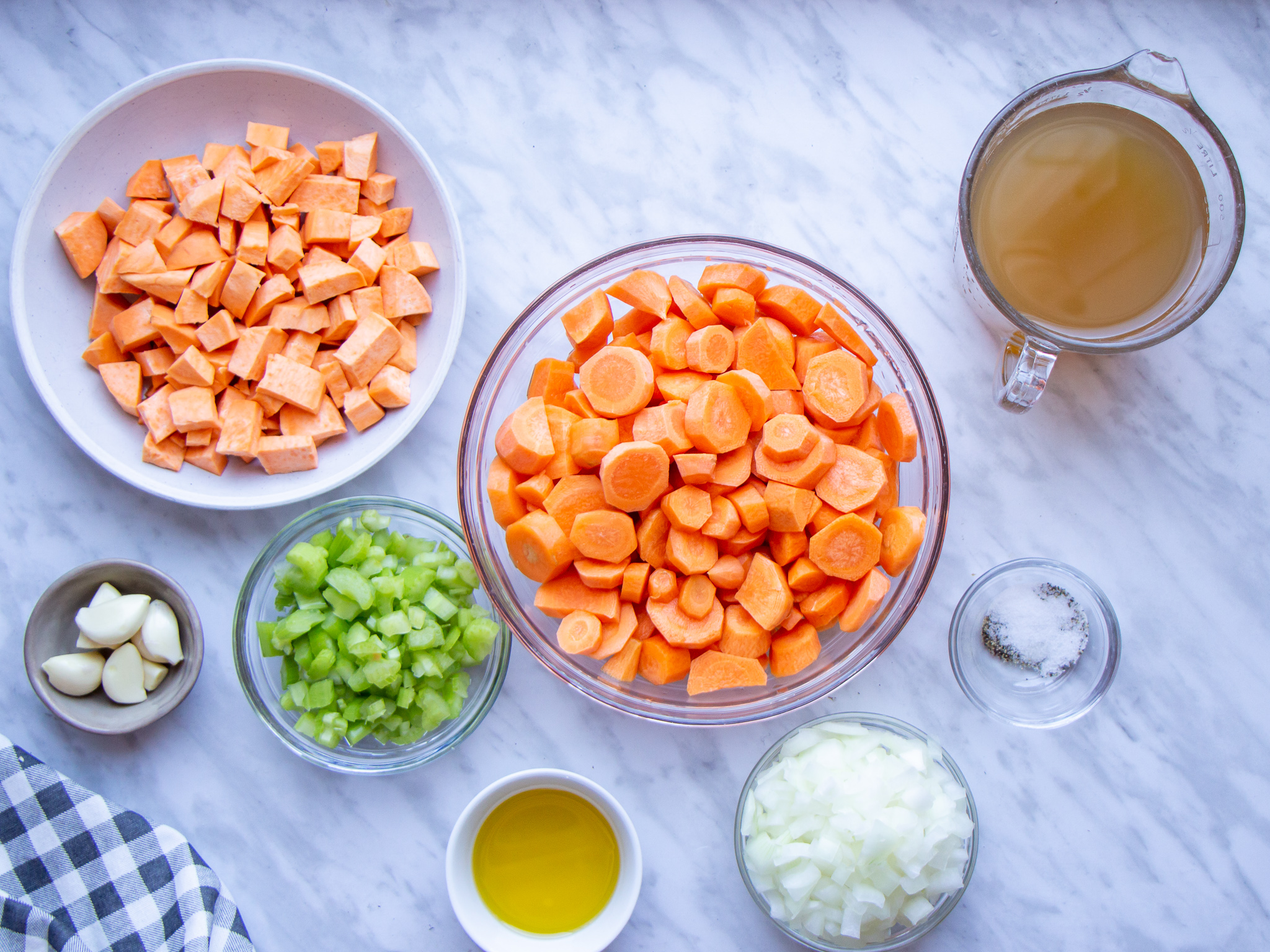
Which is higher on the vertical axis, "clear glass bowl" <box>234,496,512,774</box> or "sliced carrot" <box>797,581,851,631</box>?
"sliced carrot" <box>797,581,851,631</box>

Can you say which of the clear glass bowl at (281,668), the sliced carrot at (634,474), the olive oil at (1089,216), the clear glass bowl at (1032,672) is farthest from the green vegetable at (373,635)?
the olive oil at (1089,216)

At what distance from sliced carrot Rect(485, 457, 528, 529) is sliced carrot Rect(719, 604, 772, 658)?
0.39 metres

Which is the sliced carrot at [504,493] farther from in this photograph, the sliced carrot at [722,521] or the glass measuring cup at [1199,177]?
the glass measuring cup at [1199,177]

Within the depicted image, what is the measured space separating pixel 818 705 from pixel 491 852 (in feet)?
2.24

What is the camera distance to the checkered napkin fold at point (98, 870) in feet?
5.06

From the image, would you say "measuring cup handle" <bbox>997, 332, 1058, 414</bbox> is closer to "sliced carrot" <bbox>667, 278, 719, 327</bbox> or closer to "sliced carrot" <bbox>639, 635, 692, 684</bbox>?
"sliced carrot" <bbox>667, 278, 719, 327</bbox>

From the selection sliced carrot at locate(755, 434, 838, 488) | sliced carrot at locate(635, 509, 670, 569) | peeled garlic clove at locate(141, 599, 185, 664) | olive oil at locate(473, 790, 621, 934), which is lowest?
olive oil at locate(473, 790, 621, 934)

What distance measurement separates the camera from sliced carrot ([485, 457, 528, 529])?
54.2 inches

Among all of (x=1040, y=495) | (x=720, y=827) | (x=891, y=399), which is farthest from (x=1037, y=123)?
(x=720, y=827)

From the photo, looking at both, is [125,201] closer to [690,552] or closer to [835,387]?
[690,552]

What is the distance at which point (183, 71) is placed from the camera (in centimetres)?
152

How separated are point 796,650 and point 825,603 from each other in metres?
0.10

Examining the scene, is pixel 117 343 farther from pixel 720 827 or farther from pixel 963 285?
pixel 963 285

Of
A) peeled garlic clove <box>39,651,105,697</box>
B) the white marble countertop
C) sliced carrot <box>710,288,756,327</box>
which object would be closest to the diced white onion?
the white marble countertop
